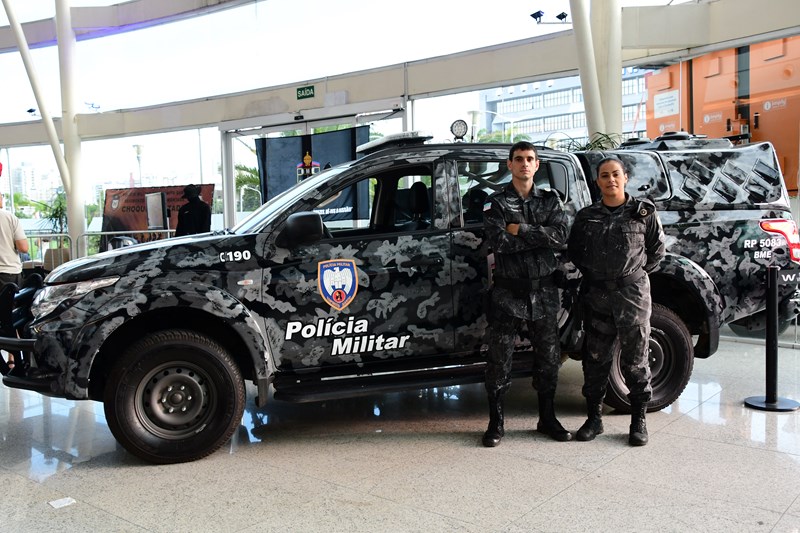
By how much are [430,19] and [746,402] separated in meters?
8.20

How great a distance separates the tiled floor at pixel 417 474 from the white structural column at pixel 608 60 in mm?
4073

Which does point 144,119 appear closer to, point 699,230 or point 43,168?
point 43,168

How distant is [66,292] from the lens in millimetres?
4004

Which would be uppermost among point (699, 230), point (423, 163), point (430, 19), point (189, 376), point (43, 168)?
point (430, 19)

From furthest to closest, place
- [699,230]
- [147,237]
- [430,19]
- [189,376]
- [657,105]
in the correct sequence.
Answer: [147,237], [430,19], [657,105], [699,230], [189,376]

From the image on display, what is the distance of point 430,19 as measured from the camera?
36.9 feet

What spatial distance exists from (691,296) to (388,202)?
7.39 ft

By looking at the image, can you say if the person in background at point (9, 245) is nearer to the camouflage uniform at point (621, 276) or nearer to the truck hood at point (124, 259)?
the truck hood at point (124, 259)

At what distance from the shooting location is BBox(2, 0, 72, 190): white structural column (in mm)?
12695

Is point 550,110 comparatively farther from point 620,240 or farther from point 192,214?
point 620,240

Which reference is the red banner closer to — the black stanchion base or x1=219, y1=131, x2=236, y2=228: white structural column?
x1=219, y1=131, x2=236, y2=228: white structural column

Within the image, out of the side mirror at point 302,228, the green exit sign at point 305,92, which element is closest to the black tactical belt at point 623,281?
the side mirror at point 302,228

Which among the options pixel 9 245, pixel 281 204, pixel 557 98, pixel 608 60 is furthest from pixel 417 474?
pixel 557 98

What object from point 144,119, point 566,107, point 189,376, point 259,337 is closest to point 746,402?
point 259,337
